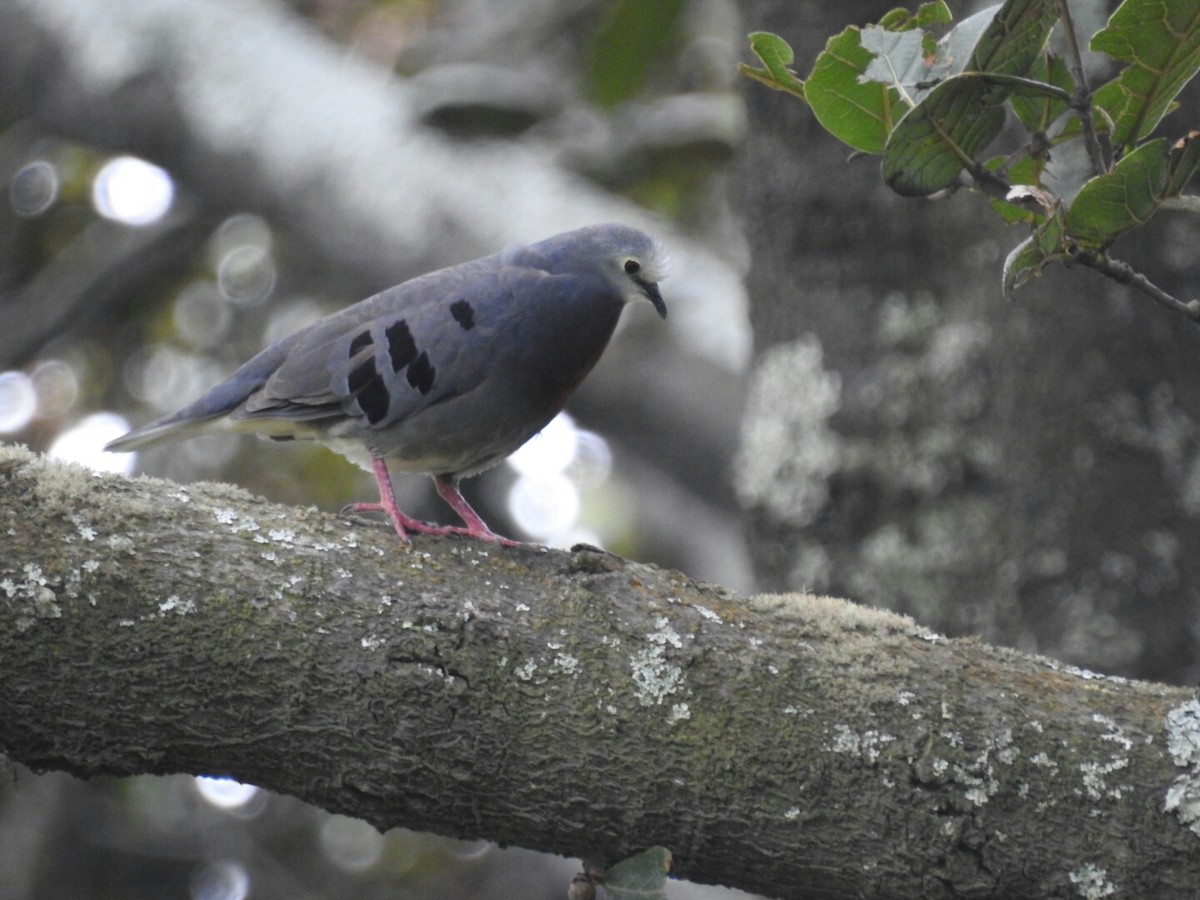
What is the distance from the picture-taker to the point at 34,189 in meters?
6.82

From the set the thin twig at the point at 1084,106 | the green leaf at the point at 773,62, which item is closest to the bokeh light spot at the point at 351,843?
the green leaf at the point at 773,62

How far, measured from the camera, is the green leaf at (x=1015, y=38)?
1971mm

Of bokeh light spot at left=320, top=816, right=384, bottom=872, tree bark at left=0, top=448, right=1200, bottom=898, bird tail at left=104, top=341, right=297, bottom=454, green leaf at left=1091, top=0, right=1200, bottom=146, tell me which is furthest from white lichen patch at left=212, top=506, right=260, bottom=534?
bokeh light spot at left=320, top=816, right=384, bottom=872

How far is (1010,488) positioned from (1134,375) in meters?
0.45

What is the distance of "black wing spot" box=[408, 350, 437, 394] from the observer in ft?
10.2

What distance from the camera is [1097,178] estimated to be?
1.88 meters

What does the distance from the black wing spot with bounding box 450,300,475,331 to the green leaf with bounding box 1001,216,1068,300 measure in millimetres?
1382

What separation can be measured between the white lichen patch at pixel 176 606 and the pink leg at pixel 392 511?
0.40 meters

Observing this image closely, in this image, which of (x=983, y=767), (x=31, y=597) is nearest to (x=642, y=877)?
(x=983, y=767)

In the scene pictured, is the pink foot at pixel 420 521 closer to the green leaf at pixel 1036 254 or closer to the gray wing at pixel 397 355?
the gray wing at pixel 397 355

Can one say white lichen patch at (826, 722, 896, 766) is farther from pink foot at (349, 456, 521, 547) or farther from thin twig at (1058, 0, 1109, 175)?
thin twig at (1058, 0, 1109, 175)

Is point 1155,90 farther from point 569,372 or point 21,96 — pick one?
point 21,96

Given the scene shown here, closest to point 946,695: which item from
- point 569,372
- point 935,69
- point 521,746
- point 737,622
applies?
point 737,622

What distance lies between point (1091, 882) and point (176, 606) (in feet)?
4.66
